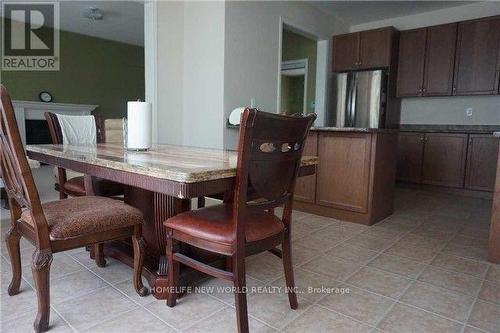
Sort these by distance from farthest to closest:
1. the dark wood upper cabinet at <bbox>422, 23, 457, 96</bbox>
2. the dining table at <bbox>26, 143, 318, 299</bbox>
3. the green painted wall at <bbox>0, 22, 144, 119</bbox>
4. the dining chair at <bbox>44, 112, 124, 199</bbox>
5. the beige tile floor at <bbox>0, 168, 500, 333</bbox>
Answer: the green painted wall at <bbox>0, 22, 144, 119</bbox>, the dark wood upper cabinet at <bbox>422, 23, 457, 96</bbox>, the dining chair at <bbox>44, 112, 124, 199</bbox>, the beige tile floor at <bbox>0, 168, 500, 333</bbox>, the dining table at <bbox>26, 143, 318, 299</bbox>

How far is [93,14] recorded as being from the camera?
5.39 metres

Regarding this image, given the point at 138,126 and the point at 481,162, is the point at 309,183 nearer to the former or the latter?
the point at 138,126

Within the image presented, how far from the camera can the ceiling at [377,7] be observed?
467 centimetres

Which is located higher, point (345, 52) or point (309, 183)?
point (345, 52)

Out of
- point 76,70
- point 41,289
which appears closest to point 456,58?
point 41,289

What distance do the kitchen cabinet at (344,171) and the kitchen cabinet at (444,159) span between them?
2264 millimetres

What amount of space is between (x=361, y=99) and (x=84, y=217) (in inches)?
172

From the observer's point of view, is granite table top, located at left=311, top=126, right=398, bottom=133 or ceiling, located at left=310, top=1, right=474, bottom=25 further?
ceiling, located at left=310, top=1, right=474, bottom=25

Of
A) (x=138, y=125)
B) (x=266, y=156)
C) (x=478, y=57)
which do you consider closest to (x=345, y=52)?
(x=478, y=57)

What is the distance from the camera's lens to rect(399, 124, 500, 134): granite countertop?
429 cm

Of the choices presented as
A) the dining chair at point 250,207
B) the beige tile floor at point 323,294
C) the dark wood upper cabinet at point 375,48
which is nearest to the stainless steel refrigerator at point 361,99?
the dark wood upper cabinet at point 375,48

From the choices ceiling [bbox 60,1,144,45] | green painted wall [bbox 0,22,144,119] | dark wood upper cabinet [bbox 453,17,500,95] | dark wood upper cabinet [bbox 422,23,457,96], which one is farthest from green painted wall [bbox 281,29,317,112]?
green painted wall [bbox 0,22,144,119]

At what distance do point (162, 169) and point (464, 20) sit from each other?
5154mm

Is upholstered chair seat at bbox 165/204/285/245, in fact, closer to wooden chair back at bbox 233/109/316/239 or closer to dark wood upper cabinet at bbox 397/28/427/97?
wooden chair back at bbox 233/109/316/239
